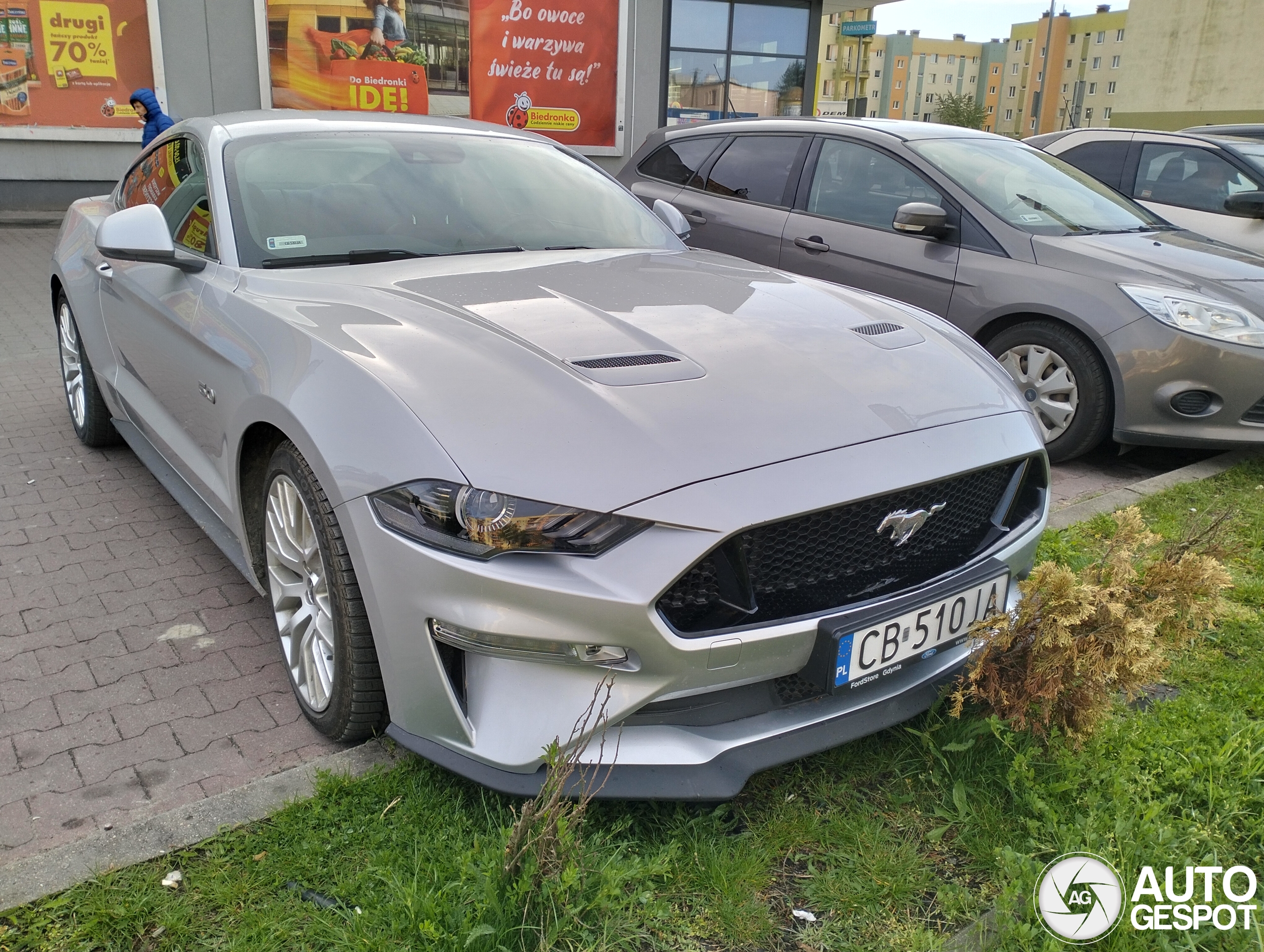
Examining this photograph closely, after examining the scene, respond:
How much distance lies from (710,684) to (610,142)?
45.8 feet

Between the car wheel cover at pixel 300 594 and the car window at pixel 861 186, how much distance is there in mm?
3960

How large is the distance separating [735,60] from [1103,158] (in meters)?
9.09

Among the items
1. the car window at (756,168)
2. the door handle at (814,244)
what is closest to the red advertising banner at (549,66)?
the car window at (756,168)

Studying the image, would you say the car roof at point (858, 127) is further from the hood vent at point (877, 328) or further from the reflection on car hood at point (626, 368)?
the hood vent at point (877, 328)

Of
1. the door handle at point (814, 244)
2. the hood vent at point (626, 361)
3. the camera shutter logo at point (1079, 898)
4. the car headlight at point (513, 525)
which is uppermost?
the hood vent at point (626, 361)

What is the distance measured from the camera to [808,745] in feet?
7.19

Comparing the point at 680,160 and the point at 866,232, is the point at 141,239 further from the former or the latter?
the point at 680,160

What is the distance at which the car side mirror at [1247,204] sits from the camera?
6.79 metres

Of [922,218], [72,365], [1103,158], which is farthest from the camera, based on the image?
[1103,158]

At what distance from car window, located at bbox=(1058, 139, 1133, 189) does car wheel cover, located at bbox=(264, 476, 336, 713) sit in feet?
22.6

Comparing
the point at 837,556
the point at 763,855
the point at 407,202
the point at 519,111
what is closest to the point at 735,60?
the point at 519,111

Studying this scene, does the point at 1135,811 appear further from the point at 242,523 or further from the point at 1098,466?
the point at 1098,466

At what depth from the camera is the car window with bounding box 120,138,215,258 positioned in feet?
11.0

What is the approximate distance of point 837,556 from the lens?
221cm
